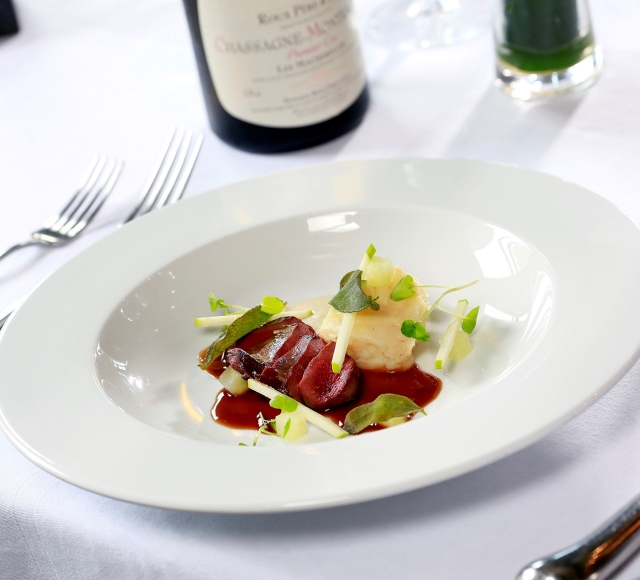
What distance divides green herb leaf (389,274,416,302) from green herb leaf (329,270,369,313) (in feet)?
0.09

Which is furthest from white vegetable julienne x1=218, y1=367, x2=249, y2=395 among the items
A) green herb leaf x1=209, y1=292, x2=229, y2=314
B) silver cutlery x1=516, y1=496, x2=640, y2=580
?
silver cutlery x1=516, y1=496, x2=640, y2=580

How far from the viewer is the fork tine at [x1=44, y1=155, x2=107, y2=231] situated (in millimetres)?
1125

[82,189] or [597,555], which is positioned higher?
[597,555]

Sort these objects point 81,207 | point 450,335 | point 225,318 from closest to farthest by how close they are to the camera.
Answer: point 450,335 → point 225,318 → point 81,207

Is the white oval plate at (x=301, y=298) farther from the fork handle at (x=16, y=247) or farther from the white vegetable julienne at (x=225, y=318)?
the fork handle at (x=16, y=247)

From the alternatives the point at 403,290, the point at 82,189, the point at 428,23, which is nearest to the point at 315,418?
the point at 403,290

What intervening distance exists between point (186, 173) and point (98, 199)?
5.8 inches

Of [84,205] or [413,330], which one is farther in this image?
[84,205]

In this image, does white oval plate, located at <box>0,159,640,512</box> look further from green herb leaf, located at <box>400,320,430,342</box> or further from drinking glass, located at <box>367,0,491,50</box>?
drinking glass, located at <box>367,0,491,50</box>

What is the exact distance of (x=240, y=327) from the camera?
0.77 metres

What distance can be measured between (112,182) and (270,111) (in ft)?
0.90

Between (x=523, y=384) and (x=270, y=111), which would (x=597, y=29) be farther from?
(x=523, y=384)

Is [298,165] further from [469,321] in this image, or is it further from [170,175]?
[469,321]

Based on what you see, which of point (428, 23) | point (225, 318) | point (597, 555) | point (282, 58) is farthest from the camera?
point (428, 23)
